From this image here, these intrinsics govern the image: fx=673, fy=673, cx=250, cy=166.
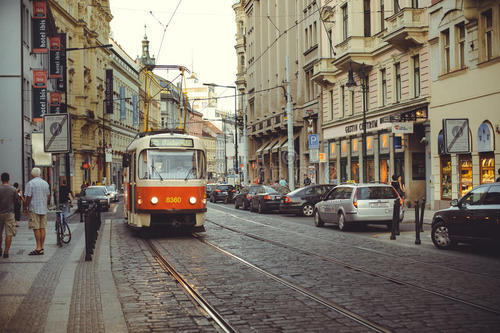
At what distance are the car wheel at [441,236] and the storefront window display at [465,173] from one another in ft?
39.7

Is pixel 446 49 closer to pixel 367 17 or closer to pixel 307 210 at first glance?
pixel 307 210

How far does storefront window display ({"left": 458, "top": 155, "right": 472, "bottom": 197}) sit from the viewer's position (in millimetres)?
27406

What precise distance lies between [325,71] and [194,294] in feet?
117

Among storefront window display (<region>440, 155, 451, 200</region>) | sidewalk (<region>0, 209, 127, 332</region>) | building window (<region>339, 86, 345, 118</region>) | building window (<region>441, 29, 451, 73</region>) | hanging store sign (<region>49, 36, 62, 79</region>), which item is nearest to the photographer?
sidewalk (<region>0, 209, 127, 332</region>)

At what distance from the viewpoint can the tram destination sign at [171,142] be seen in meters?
19.3

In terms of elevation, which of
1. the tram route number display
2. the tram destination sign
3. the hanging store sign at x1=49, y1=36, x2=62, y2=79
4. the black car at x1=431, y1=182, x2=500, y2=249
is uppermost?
the hanging store sign at x1=49, y1=36, x2=62, y2=79

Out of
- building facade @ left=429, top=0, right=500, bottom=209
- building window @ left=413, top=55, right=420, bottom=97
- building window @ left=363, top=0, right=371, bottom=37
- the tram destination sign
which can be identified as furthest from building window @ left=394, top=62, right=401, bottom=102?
the tram destination sign

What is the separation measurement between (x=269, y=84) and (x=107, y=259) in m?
52.2

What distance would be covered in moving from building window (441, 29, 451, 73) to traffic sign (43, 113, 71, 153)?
1791 cm

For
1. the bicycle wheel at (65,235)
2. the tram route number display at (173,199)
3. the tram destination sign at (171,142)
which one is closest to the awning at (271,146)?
the tram destination sign at (171,142)

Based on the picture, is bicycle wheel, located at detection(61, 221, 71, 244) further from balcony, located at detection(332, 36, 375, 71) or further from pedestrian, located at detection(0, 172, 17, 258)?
balcony, located at detection(332, 36, 375, 71)

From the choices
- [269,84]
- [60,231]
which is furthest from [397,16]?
[269,84]

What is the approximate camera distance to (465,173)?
27781mm

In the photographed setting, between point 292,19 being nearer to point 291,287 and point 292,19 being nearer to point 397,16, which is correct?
point 397,16
